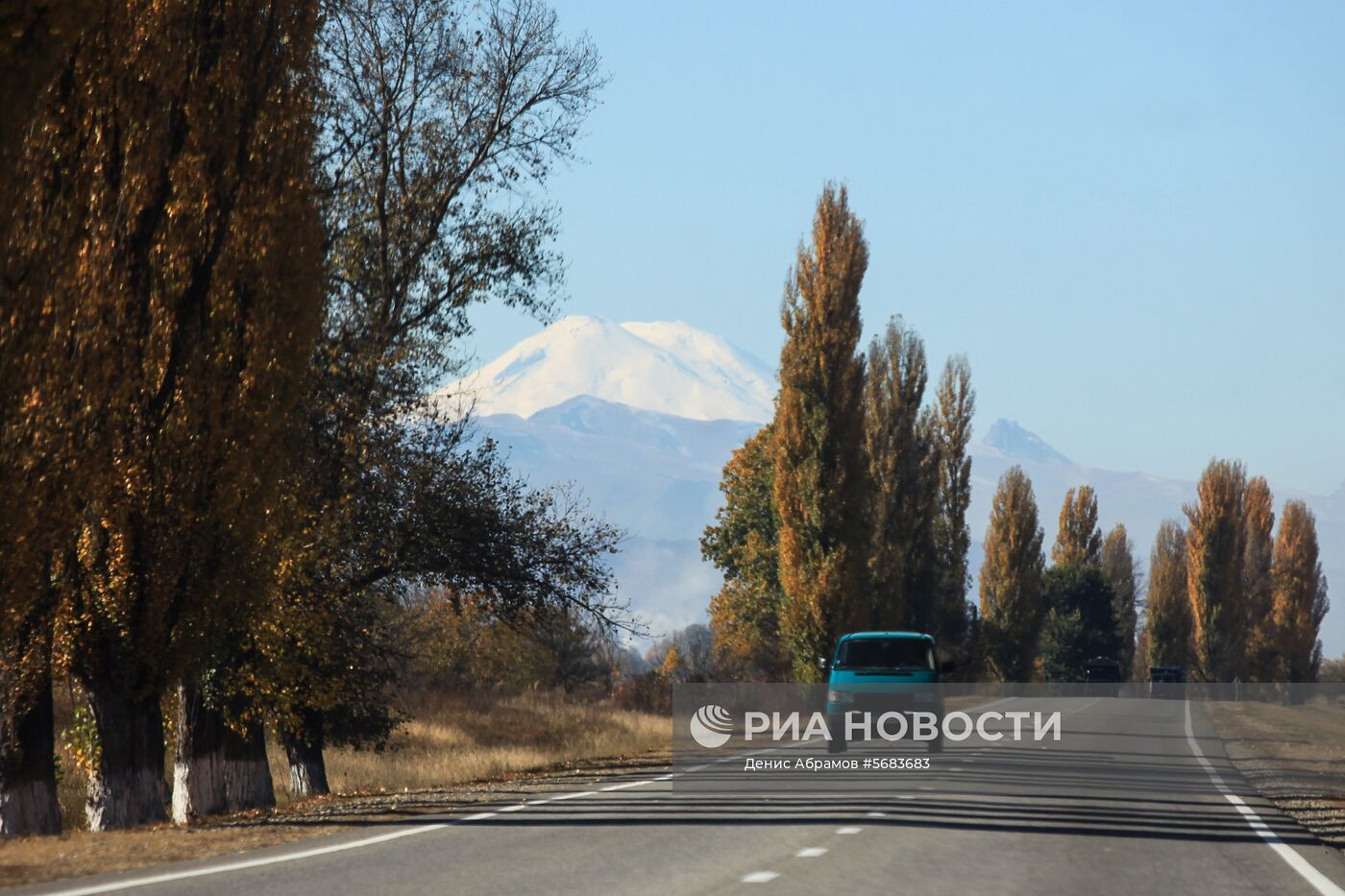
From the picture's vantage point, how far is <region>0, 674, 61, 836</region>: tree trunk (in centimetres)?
1812

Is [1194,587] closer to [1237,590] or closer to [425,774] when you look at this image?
[1237,590]

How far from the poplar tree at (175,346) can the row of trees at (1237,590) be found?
8550 cm

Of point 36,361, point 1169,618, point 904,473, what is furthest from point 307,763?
point 1169,618

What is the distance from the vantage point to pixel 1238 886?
39.7 ft

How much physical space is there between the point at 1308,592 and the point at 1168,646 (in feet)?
33.0

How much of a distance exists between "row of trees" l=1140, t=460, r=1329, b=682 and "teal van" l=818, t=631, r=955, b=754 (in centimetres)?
7325

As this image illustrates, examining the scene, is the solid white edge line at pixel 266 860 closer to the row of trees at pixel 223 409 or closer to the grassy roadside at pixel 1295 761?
the row of trees at pixel 223 409

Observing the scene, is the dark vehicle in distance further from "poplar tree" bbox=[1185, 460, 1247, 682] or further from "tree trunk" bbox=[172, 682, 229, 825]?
"tree trunk" bbox=[172, 682, 229, 825]

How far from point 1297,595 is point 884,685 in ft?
288

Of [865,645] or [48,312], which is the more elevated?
[48,312]

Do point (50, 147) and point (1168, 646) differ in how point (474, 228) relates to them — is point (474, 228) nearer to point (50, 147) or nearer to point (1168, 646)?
point (50, 147)

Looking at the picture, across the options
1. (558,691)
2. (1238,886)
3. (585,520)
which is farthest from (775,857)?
(558,691)

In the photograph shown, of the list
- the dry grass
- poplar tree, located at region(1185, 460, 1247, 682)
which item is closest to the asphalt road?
the dry grass

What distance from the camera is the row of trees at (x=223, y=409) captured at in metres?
15.7
